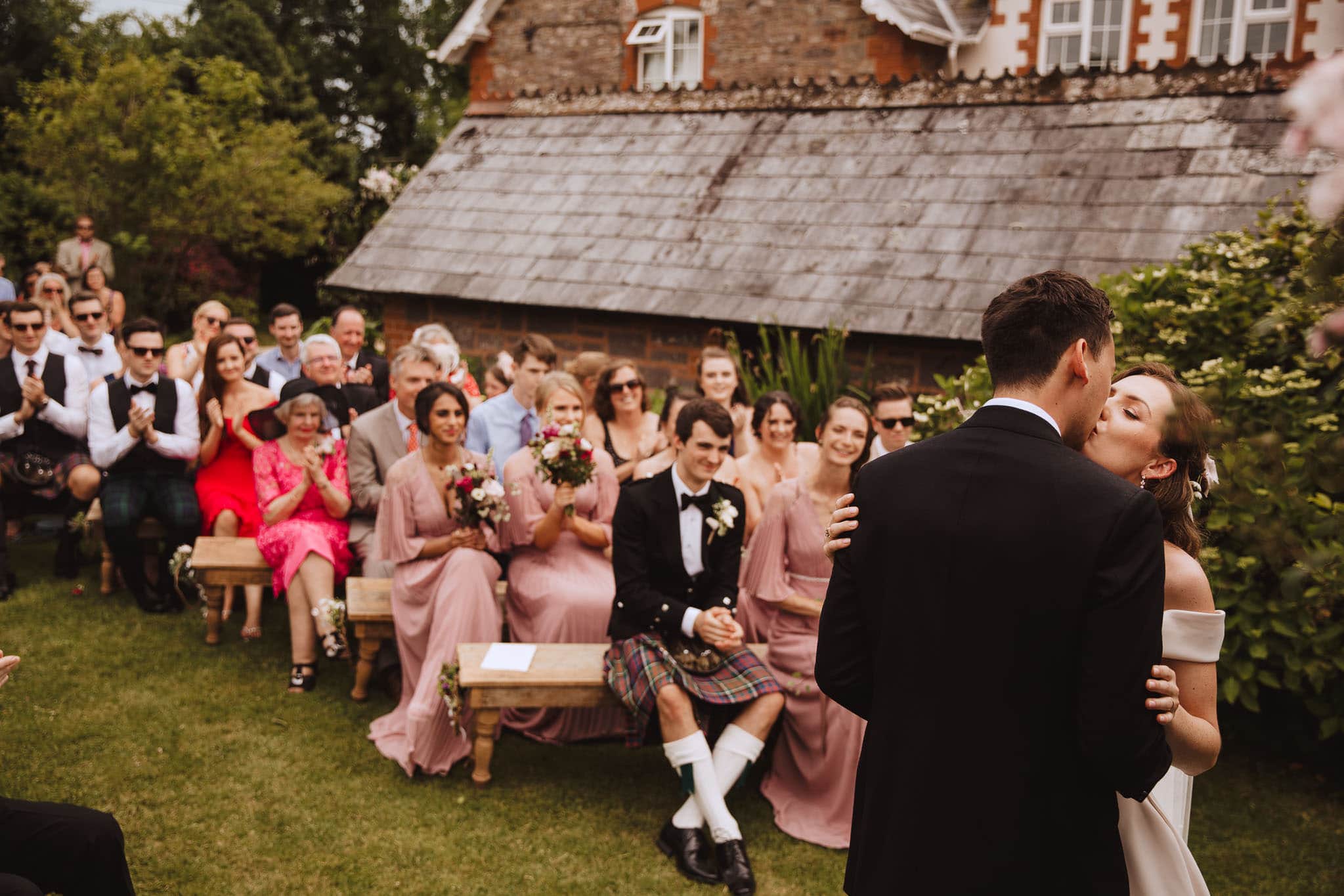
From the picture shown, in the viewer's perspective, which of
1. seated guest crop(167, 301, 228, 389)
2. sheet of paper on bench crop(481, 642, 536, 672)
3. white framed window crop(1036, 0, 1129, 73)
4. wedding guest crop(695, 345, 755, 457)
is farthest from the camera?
white framed window crop(1036, 0, 1129, 73)

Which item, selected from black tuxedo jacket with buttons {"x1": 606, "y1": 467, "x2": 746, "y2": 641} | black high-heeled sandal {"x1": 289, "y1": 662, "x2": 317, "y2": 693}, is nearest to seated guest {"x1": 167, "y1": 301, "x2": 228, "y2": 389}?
black high-heeled sandal {"x1": 289, "y1": 662, "x2": 317, "y2": 693}

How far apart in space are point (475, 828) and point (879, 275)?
6.91 m

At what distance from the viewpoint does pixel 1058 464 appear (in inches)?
87.0

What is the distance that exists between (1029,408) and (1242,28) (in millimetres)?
15537

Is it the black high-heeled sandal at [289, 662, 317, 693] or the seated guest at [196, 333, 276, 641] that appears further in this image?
the seated guest at [196, 333, 276, 641]

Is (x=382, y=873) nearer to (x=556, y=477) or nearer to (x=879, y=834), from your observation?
(x=556, y=477)

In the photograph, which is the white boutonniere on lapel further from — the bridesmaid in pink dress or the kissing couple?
the kissing couple

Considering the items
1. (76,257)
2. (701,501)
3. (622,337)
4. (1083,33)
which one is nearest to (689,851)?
(701,501)

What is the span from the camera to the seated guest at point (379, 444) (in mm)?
6855

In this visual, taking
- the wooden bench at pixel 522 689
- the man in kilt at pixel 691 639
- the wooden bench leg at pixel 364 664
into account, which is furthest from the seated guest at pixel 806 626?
the wooden bench leg at pixel 364 664

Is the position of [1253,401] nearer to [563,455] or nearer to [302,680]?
[563,455]

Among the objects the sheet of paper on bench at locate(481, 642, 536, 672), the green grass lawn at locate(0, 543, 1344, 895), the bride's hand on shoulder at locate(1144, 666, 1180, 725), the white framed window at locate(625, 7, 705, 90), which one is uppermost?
the white framed window at locate(625, 7, 705, 90)

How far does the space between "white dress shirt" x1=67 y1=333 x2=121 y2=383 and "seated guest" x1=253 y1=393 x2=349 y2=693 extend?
2.42 metres

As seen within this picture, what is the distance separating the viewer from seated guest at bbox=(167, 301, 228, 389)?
28.2 feet
